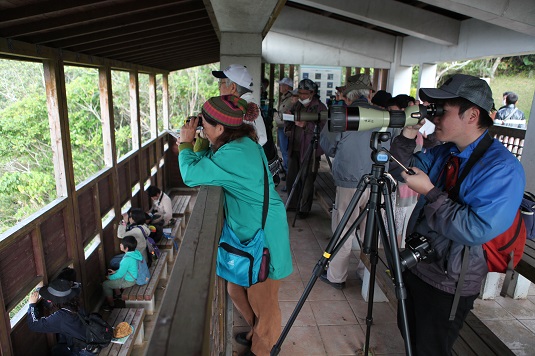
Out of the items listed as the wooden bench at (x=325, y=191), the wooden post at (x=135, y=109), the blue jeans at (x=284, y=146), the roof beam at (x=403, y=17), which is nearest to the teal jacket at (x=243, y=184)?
the wooden bench at (x=325, y=191)

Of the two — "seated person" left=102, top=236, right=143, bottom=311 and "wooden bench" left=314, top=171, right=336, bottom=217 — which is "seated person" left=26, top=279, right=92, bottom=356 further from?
"wooden bench" left=314, top=171, right=336, bottom=217

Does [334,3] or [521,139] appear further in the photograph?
[334,3]

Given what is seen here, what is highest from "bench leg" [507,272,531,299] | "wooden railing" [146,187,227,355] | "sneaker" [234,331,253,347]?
"wooden railing" [146,187,227,355]

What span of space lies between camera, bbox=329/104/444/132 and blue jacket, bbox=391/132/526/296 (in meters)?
0.22

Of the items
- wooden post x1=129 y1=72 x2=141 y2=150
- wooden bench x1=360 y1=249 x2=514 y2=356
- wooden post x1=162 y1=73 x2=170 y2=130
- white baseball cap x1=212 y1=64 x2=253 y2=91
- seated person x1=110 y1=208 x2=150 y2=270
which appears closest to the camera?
wooden bench x1=360 y1=249 x2=514 y2=356

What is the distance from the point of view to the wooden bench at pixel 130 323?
4195mm

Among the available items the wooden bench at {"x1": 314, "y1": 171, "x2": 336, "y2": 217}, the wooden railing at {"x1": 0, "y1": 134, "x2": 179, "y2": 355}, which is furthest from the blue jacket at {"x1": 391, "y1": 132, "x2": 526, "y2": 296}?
the wooden railing at {"x1": 0, "y1": 134, "x2": 179, "y2": 355}

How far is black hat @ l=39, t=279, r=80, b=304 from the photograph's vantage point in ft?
12.5

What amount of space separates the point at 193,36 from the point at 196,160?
407 centimetres

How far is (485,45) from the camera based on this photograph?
592 centimetres

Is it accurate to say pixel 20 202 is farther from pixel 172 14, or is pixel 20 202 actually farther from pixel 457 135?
pixel 457 135

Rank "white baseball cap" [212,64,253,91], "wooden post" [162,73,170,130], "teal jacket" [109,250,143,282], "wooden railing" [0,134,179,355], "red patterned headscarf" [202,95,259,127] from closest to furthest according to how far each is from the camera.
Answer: "red patterned headscarf" [202,95,259,127] → "white baseball cap" [212,64,253,91] → "wooden railing" [0,134,179,355] → "teal jacket" [109,250,143,282] → "wooden post" [162,73,170,130]

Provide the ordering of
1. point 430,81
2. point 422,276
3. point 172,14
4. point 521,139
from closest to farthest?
point 422,276 < point 172,14 < point 521,139 < point 430,81

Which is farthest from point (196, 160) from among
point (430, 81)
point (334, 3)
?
point (430, 81)
